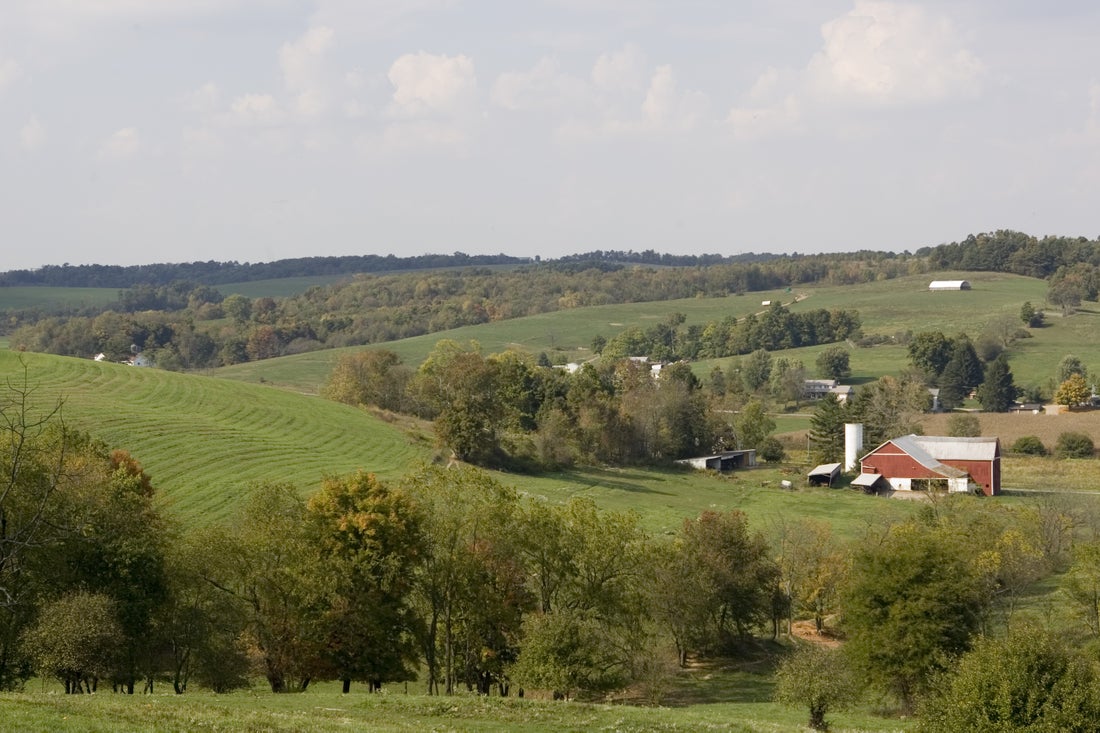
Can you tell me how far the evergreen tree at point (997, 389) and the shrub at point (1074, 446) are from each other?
26.8 metres

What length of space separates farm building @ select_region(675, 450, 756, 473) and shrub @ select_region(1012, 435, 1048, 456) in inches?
1007

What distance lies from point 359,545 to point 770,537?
3217 cm

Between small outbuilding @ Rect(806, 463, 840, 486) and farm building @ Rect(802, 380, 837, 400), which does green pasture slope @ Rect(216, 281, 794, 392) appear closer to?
farm building @ Rect(802, 380, 837, 400)

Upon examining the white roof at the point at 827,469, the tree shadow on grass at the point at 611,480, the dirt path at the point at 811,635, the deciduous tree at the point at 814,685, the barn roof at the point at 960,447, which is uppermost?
the deciduous tree at the point at 814,685

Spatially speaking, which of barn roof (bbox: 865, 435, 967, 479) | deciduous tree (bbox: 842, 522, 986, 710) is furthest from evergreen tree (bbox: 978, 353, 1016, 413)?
deciduous tree (bbox: 842, 522, 986, 710)

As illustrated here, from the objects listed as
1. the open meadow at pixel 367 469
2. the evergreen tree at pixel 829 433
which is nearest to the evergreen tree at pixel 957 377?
the open meadow at pixel 367 469

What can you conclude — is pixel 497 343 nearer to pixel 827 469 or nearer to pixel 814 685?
pixel 827 469

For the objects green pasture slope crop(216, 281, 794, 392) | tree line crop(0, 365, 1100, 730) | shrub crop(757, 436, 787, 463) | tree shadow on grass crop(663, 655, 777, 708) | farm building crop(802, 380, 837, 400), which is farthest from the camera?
green pasture slope crop(216, 281, 794, 392)

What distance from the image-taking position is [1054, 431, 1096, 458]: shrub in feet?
333

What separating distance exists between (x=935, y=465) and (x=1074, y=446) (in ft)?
63.3

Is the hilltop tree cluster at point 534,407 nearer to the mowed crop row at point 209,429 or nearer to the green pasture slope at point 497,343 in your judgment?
the mowed crop row at point 209,429

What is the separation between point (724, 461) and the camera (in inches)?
3912

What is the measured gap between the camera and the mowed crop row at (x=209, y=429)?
199 feet

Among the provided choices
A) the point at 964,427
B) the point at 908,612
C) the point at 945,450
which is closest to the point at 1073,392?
the point at 964,427
